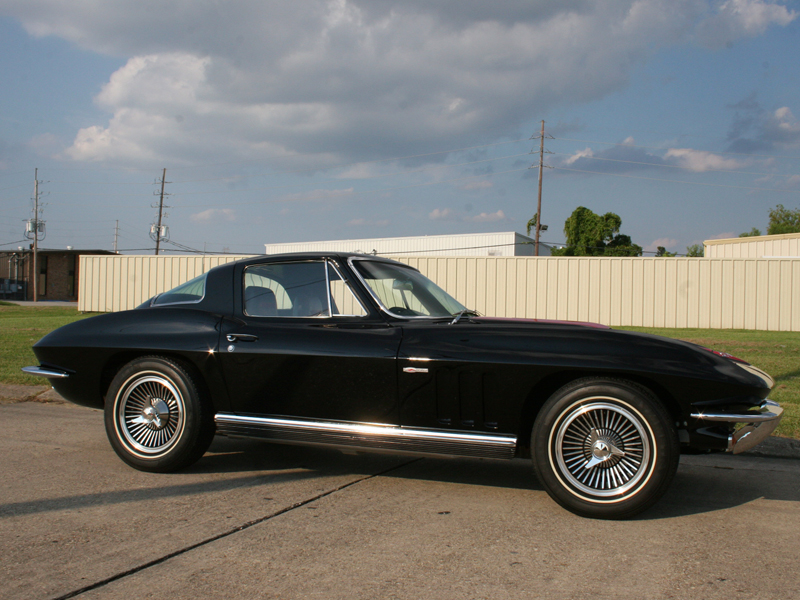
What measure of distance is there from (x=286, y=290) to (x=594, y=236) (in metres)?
46.2

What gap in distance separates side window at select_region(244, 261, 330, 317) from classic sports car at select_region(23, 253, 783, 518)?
0.01 m

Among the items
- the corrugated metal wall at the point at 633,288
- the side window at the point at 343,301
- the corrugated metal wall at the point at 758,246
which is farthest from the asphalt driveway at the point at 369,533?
the corrugated metal wall at the point at 758,246

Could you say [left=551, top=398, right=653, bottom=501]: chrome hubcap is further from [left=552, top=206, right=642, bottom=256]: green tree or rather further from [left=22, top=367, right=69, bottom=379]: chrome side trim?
[left=552, top=206, right=642, bottom=256]: green tree

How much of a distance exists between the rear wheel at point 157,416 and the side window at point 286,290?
68cm

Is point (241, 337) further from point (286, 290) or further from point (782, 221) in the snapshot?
point (782, 221)

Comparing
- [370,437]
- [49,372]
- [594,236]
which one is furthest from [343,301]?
[594,236]

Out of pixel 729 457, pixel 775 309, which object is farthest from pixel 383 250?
pixel 729 457

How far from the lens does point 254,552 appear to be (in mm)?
2857

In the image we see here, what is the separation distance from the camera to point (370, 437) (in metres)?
3.70

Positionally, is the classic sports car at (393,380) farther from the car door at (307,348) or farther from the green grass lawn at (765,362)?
the green grass lawn at (765,362)

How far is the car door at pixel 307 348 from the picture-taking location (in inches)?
147

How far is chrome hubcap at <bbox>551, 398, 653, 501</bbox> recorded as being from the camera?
3330mm

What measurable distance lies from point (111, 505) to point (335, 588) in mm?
1709

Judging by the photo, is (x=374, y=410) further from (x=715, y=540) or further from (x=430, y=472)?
(x=715, y=540)
